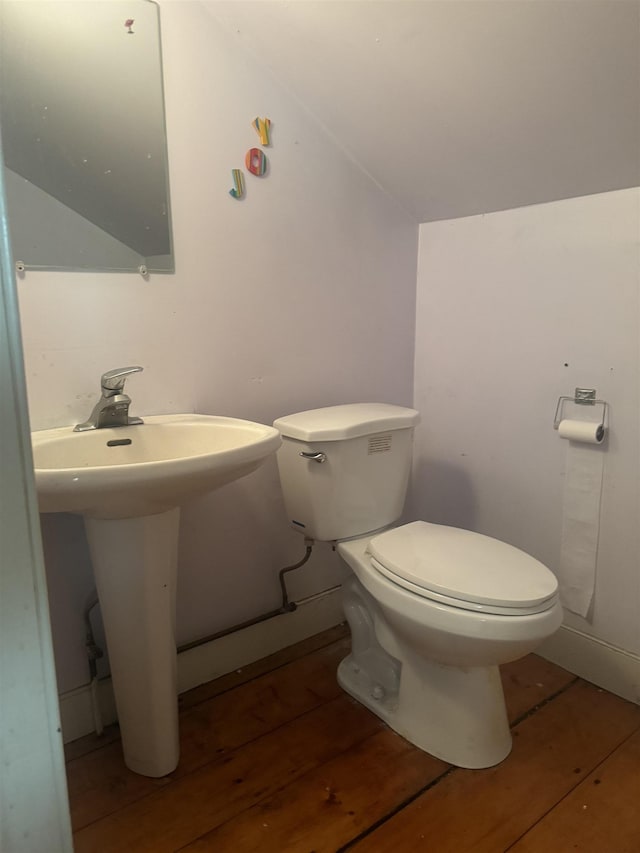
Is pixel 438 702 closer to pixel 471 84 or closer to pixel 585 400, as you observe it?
pixel 585 400

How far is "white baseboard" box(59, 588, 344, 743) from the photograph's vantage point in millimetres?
1446

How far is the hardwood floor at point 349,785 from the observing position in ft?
3.90

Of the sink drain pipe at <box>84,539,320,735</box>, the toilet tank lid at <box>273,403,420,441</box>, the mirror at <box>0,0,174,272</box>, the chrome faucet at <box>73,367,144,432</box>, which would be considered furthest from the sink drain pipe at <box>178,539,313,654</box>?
the mirror at <box>0,0,174,272</box>

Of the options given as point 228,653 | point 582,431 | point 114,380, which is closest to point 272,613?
point 228,653

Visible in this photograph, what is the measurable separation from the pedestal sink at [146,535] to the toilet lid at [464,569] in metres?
0.44

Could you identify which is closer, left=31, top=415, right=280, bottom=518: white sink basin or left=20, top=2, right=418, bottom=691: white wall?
left=31, top=415, right=280, bottom=518: white sink basin

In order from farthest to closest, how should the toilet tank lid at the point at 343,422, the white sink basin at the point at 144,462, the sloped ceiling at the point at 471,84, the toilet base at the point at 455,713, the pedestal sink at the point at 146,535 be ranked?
the toilet tank lid at the point at 343,422 → the toilet base at the point at 455,713 → the sloped ceiling at the point at 471,84 → the pedestal sink at the point at 146,535 → the white sink basin at the point at 144,462

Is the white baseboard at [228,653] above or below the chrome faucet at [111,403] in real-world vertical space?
below

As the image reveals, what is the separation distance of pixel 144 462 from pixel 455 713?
36.2 inches

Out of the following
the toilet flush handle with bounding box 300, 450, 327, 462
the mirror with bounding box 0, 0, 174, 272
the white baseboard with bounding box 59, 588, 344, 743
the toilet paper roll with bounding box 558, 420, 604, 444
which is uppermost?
the mirror with bounding box 0, 0, 174, 272

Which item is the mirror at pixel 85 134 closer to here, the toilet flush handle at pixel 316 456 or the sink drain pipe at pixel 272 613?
the toilet flush handle at pixel 316 456

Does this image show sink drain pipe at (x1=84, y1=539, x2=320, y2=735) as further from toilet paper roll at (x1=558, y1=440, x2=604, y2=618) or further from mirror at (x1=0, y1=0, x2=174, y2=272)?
mirror at (x1=0, y1=0, x2=174, y2=272)

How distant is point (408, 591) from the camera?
131 centimetres

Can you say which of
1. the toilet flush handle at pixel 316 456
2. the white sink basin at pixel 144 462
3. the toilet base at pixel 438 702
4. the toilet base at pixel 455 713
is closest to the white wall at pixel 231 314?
the white sink basin at pixel 144 462
